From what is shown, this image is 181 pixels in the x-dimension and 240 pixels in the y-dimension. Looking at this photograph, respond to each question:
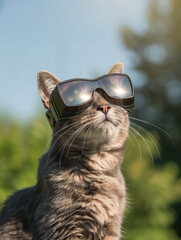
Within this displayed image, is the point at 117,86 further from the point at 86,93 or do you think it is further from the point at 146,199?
the point at 146,199

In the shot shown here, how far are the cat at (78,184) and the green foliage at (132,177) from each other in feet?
8.35

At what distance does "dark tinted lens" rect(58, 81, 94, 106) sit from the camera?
6.03 ft

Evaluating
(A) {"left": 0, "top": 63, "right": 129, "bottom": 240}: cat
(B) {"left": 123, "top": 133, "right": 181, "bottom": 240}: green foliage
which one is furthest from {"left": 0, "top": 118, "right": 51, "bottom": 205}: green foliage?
(A) {"left": 0, "top": 63, "right": 129, "bottom": 240}: cat

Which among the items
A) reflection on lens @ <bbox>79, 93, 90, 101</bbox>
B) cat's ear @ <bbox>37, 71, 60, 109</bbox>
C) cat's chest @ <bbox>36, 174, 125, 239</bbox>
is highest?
cat's ear @ <bbox>37, 71, 60, 109</bbox>

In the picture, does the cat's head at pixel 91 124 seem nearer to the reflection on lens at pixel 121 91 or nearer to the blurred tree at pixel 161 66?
the reflection on lens at pixel 121 91

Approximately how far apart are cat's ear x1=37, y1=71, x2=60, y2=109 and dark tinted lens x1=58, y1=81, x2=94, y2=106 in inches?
13.1

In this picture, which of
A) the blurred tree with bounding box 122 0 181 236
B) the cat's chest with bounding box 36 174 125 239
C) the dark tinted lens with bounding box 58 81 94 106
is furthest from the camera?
the blurred tree with bounding box 122 0 181 236

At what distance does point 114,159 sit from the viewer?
2252 mm

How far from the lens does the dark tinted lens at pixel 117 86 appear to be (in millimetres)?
1971

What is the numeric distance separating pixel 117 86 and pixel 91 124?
276 mm

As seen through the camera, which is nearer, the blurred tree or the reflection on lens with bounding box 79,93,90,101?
the reflection on lens with bounding box 79,93,90,101

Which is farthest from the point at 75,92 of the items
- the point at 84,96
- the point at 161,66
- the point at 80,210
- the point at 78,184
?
the point at 161,66

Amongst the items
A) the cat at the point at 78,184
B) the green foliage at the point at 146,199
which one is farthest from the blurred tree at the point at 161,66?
the cat at the point at 78,184

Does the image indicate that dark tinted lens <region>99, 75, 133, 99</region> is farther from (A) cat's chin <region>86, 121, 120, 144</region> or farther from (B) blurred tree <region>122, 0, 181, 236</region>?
(B) blurred tree <region>122, 0, 181, 236</region>
